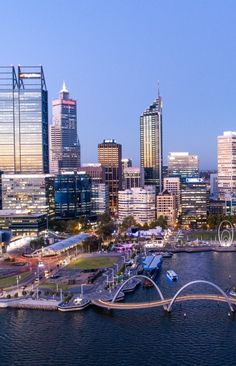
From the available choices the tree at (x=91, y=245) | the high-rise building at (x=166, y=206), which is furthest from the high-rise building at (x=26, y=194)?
the tree at (x=91, y=245)

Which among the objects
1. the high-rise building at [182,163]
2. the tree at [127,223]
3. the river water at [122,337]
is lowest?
the river water at [122,337]

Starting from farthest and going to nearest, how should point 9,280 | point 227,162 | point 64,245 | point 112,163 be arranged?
point 112,163 < point 227,162 < point 64,245 < point 9,280

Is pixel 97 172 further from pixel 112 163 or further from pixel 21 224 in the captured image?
pixel 21 224

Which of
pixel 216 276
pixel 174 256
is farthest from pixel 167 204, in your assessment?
pixel 216 276

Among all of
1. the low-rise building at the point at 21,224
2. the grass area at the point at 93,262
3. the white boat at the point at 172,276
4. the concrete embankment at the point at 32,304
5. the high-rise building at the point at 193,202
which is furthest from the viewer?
the high-rise building at the point at 193,202

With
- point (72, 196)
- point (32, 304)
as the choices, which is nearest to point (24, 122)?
point (72, 196)

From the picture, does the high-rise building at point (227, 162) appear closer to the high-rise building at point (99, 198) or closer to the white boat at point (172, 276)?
the high-rise building at point (99, 198)
